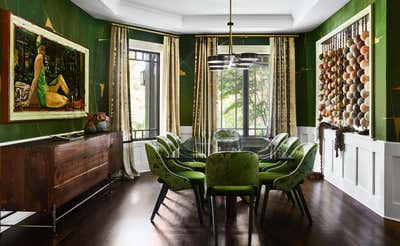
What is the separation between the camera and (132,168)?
6.57 m

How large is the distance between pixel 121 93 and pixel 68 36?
160 cm

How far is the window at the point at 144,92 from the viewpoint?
705cm

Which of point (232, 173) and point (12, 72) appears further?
point (12, 72)

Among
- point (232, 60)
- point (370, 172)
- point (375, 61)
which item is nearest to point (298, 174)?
point (370, 172)

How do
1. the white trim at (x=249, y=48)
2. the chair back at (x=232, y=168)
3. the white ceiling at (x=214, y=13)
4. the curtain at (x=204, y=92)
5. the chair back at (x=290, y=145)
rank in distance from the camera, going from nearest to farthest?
1. the chair back at (x=232, y=168)
2. the chair back at (x=290, y=145)
3. the white ceiling at (x=214, y=13)
4. the curtain at (x=204, y=92)
5. the white trim at (x=249, y=48)

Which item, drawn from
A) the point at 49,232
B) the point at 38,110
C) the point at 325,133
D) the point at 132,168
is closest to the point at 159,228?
the point at 49,232

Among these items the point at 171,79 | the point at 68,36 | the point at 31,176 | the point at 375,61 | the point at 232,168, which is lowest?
the point at 31,176

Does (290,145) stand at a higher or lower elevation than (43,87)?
lower

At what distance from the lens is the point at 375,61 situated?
14.5 ft

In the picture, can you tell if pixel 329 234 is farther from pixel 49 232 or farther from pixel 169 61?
pixel 169 61

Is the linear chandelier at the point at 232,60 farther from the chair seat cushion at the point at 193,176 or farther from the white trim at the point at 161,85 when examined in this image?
the white trim at the point at 161,85

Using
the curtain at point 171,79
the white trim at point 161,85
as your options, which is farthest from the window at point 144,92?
the curtain at point 171,79

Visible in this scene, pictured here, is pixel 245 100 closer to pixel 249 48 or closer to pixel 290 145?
pixel 249 48

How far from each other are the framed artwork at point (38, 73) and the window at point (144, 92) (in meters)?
1.55
